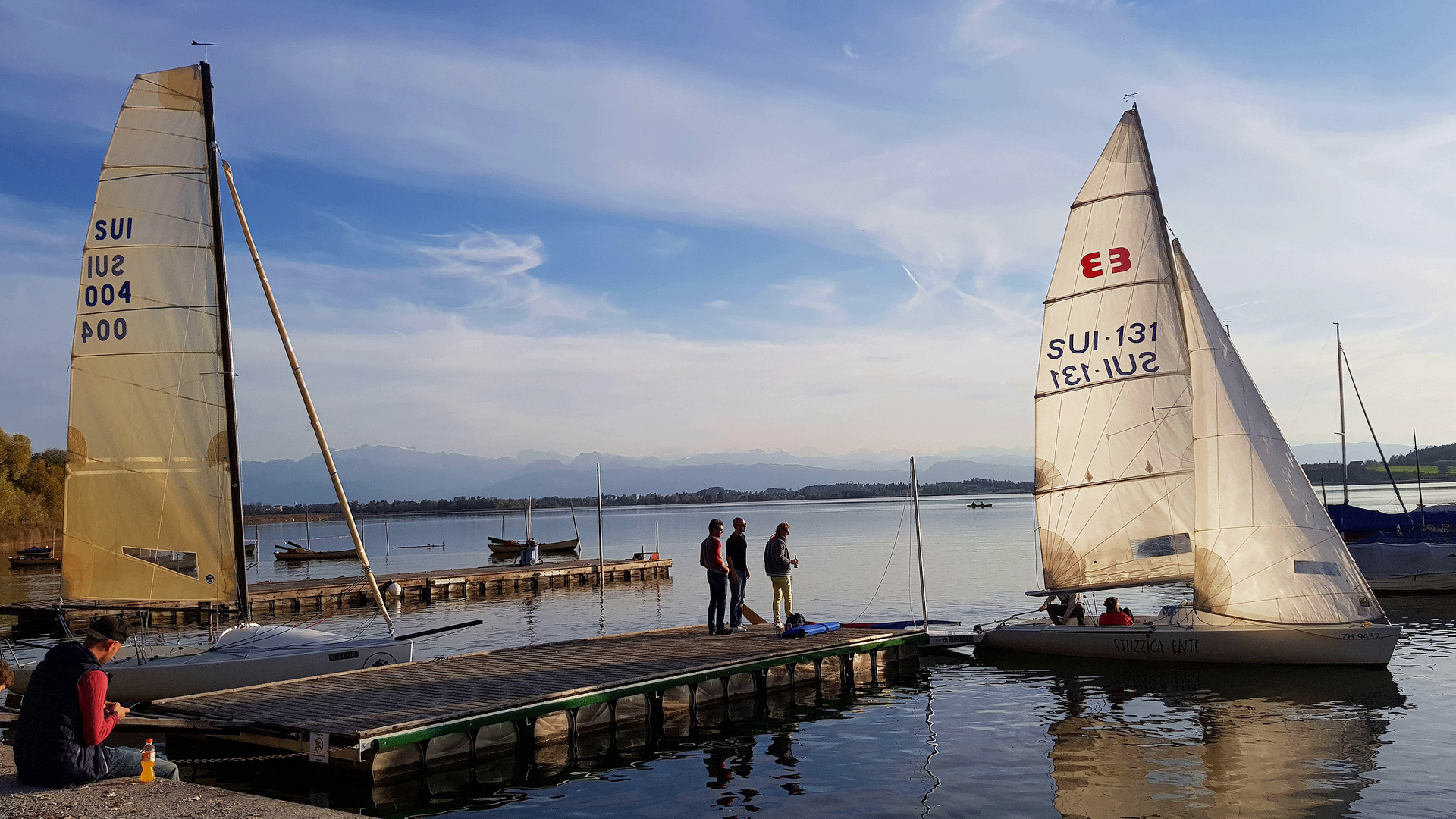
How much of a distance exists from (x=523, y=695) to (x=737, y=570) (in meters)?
6.73

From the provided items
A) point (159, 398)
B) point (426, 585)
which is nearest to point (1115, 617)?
point (159, 398)

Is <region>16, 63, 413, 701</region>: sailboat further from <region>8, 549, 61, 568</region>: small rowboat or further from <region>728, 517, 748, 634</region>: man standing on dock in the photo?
<region>8, 549, 61, 568</region>: small rowboat

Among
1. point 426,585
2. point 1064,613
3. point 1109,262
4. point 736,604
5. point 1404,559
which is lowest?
point 426,585

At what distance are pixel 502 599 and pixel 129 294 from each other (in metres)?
27.6

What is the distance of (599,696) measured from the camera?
14602 millimetres

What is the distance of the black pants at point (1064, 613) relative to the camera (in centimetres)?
2150

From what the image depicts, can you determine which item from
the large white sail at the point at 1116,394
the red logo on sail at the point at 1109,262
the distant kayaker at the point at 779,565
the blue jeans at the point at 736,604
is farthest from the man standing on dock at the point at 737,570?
the red logo on sail at the point at 1109,262

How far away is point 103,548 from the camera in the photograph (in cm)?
1670

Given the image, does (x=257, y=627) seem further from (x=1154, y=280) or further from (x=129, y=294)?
(x=1154, y=280)

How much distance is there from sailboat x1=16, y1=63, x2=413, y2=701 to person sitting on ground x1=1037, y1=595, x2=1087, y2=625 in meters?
14.4

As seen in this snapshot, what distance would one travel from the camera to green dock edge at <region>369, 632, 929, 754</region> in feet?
38.8

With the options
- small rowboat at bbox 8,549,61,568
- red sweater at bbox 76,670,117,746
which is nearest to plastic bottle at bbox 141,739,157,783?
Answer: red sweater at bbox 76,670,117,746

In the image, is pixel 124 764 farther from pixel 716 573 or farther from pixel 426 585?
pixel 426 585

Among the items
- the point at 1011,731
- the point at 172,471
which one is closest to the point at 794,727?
the point at 1011,731
